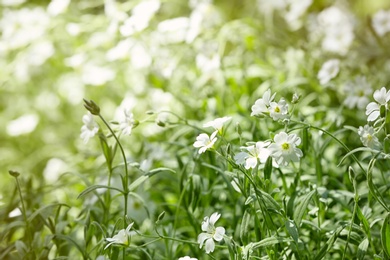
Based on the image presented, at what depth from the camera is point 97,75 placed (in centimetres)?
176

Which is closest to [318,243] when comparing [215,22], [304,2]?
[215,22]

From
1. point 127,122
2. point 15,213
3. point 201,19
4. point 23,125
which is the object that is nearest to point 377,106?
point 127,122

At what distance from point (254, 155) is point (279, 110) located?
7 cm

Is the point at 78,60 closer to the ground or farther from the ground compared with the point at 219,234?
closer to the ground

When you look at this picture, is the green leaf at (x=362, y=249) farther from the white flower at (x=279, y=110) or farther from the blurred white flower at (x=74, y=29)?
the blurred white flower at (x=74, y=29)

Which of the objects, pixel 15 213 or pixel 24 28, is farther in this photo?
pixel 24 28

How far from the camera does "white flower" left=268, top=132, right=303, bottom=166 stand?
81 centimetres

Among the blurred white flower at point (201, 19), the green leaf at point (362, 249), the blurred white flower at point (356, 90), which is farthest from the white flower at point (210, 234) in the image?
the blurred white flower at point (201, 19)

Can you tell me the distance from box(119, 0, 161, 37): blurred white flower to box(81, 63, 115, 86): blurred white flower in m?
0.21

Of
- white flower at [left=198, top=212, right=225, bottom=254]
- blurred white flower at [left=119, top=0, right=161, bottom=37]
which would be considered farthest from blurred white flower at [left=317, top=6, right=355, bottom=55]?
white flower at [left=198, top=212, right=225, bottom=254]

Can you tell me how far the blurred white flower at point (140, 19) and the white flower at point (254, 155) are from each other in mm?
788

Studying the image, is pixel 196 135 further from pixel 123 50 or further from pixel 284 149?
pixel 284 149

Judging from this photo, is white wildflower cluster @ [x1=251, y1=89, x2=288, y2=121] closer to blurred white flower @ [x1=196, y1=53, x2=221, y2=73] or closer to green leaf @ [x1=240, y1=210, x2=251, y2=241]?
green leaf @ [x1=240, y1=210, x2=251, y2=241]

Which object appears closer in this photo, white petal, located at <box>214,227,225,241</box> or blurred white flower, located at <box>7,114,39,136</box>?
white petal, located at <box>214,227,225,241</box>
